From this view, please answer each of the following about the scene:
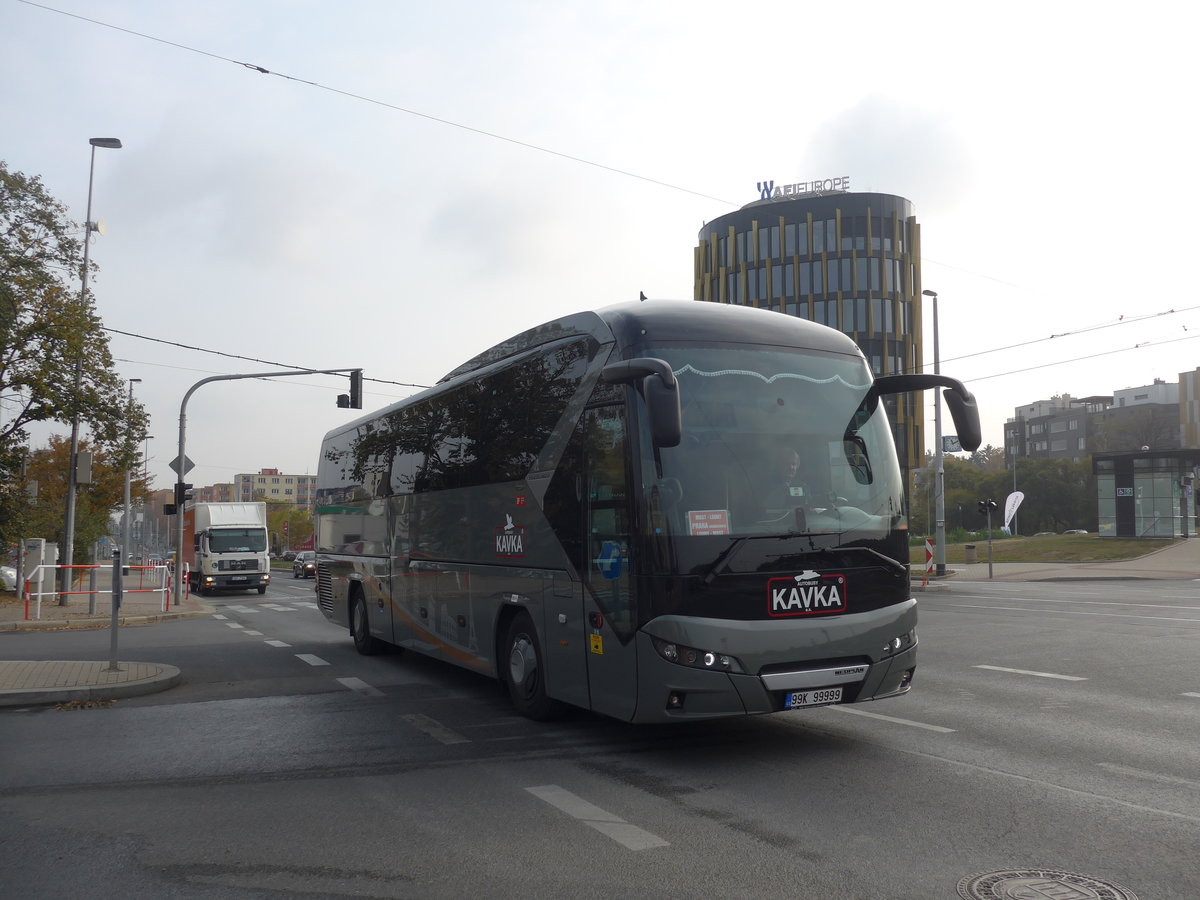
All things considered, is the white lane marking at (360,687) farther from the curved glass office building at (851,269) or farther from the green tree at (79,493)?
the curved glass office building at (851,269)

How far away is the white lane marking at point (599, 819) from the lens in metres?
5.17

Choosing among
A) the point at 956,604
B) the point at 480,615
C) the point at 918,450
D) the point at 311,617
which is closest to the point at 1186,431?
the point at 918,450

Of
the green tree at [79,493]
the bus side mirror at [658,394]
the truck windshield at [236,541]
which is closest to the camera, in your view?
the bus side mirror at [658,394]

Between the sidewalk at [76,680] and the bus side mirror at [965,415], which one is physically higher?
the bus side mirror at [965,415]

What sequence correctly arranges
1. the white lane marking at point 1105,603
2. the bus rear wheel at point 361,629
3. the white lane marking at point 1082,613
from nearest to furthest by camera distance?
1. the bus rear wheel at point 361,629
2. the white lane marking at point 1082,613
3. the white lane marking at point 1105,603

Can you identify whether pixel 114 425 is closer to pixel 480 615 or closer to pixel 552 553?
pixel 480 615

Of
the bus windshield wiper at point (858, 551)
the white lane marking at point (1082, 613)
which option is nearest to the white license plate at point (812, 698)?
the bus windshield wiper at point (858, 551)

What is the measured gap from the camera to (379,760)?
7.13 metres

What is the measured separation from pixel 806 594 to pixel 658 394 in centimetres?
178

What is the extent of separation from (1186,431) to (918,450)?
6466 centimetres

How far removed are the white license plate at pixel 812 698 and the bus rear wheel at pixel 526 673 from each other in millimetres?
2258

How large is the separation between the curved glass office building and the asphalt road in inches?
2695

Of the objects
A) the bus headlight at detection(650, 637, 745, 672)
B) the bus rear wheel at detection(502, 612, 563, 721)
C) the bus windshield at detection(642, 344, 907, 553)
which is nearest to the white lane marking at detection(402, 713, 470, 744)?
the bus rear wheel at detection(502, 612, 563, 721)

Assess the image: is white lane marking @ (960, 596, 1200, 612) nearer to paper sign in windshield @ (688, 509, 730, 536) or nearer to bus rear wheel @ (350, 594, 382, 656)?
bus rear wheel @ (350, 594, 382, 656)
